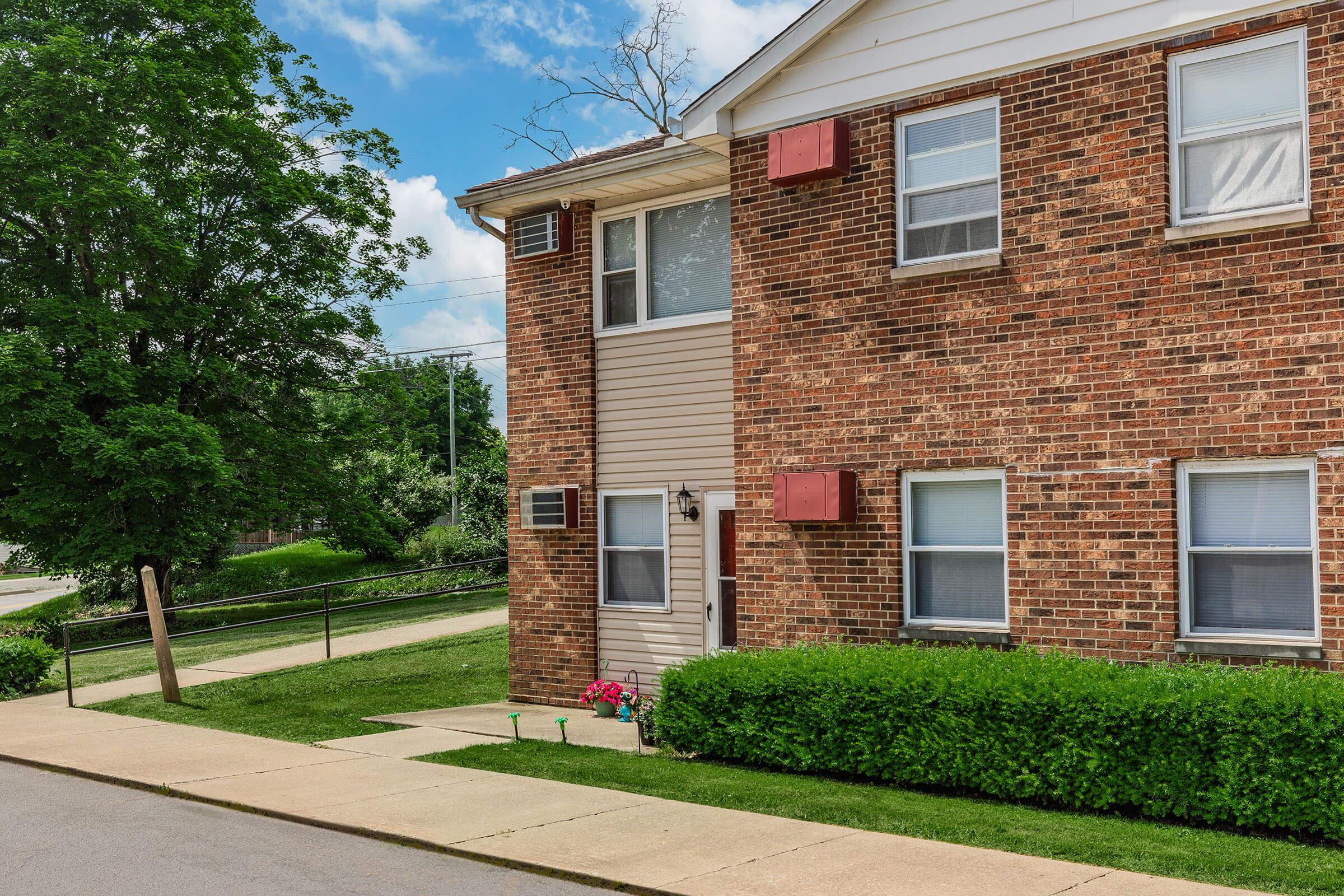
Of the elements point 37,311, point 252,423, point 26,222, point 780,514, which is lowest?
point 780,514

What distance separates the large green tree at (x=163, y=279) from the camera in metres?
22.8

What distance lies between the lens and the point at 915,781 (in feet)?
27.7

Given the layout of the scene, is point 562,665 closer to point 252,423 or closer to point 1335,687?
point 1335,687

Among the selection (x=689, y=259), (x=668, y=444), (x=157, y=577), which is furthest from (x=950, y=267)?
(x=157, y=577)

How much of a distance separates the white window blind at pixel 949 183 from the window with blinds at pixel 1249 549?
2666mm

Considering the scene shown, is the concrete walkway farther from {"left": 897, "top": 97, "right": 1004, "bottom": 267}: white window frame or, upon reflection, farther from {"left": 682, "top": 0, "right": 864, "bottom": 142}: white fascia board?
{"left": 897, "top": 97, "right": 1004, "bottom": 267}: white window frame

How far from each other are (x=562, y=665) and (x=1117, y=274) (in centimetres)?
737

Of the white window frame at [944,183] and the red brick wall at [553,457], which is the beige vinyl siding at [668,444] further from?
the white window frame at [944,183]

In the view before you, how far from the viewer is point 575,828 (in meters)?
7.58

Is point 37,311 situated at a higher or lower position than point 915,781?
higher

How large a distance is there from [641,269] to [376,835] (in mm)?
7004

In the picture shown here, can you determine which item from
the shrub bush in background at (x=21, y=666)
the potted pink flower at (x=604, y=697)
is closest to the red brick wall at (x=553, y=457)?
the potted pink flower at (x=604, y=697)

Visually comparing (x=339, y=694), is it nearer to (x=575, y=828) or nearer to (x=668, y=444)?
(x=668, y=444)

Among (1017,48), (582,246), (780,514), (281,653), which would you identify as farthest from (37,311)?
(1017,48)
